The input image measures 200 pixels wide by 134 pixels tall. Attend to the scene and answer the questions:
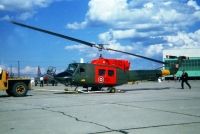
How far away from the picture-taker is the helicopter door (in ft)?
79.5

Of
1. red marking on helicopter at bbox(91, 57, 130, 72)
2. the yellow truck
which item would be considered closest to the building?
red marking on helicopter at bbox(91, 57, 130, 72)

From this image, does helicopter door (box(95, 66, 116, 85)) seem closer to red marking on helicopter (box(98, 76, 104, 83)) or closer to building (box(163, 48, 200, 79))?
red marking on helicopter (box(98, 76, 104, 83))

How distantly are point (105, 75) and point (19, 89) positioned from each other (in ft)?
20.8

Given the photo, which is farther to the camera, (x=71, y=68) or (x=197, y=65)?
(x=197, y=65)

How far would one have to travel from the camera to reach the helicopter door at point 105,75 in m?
24.2

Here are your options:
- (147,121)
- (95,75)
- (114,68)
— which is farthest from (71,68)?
(147,121)

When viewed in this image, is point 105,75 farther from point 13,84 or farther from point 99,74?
point 13,84

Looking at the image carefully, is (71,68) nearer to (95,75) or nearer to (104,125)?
(95,75)

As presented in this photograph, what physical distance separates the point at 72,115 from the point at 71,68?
41.9 feet

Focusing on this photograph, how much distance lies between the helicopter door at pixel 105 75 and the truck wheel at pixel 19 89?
206 inches

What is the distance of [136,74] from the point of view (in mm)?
27062

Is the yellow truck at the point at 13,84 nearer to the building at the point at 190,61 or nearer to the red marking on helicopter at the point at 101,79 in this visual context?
the red marking on helicopter at the point at 101,79

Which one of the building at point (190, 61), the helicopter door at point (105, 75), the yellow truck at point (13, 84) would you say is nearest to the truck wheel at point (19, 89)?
the yellow truck at point (13, 84)

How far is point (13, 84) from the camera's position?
21.5m
